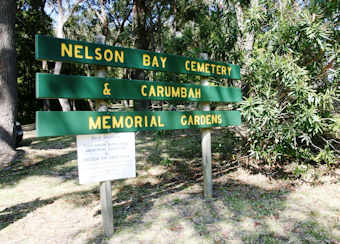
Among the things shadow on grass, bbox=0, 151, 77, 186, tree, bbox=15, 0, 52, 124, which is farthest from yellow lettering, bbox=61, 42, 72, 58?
tree, bbox=15, 0, 52, 124

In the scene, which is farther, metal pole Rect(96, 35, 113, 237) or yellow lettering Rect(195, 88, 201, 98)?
yellow lettering Rect(195, 88, 201, 98)

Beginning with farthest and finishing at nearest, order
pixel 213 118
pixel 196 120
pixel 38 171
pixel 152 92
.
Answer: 1. pixel 38 171
2. pixel 213 118
3. pixel 196 120
4. pixel 152 92

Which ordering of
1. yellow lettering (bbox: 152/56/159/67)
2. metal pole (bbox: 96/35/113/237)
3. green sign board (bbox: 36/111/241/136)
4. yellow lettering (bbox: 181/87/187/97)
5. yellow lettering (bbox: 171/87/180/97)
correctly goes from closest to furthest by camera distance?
green sign board (bbox: 36/111/241/136)
metal pole (bbox: 96/35/113/237)
yellow lettering (bbox: 152/56/159/67)
yellow lettering (bbox: 171/87/180/97)
yellow lettering (bbox: 181/87/187/97)

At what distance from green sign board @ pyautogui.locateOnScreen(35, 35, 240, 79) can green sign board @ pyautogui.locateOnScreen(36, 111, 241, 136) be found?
718mm

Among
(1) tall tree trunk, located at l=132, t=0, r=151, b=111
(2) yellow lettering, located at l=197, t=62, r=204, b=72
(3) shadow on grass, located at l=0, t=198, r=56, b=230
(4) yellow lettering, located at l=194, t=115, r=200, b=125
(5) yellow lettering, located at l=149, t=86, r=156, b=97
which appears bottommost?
(3) shadow on grass, located at l=0, t=198, r=56, b=230

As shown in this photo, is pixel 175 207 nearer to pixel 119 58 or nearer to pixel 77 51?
pixel 119 58

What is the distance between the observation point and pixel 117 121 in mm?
3713

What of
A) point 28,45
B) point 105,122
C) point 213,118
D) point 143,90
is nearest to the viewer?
point 105,122

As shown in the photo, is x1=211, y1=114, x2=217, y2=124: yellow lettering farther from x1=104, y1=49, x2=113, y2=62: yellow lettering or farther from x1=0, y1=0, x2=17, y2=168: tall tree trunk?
x1=0, y1=0, x2=17, y2=168: tall tree trunk

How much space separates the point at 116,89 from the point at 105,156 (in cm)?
97

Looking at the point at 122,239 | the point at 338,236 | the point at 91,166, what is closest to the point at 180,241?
the point at 122,239

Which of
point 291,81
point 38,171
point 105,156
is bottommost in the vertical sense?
point 38,171

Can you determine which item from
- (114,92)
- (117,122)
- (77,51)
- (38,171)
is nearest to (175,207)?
(117,122)

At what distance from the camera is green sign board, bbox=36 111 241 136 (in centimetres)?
319
